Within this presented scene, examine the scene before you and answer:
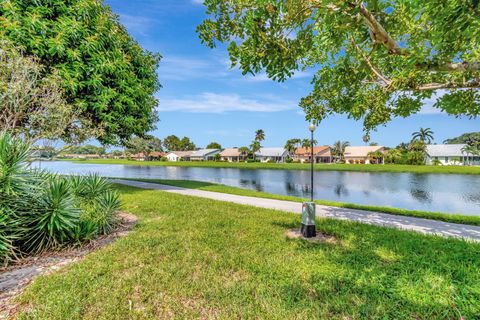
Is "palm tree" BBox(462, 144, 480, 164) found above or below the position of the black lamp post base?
above

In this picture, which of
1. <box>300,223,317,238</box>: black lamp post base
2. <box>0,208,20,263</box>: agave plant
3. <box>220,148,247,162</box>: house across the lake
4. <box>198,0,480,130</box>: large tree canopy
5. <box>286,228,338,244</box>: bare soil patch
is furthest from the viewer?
<box>220,148,247,162</box>: house across the lake

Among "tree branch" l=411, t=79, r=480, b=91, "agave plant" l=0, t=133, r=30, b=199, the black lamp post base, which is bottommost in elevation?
the black lamp post base

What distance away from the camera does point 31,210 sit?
4758 millimetres

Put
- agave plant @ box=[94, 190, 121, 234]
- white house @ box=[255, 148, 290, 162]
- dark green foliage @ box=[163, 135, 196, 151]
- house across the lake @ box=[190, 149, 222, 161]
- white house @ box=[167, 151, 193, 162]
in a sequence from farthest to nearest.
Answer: dark green foliage @ box=[163, 135, 196, 151] < white house @ box=[167, 151, 193, 162] < house across the lake @ box=[190, 149, 222, 161] < white house @ box=[255, 148, 290, 162] < agave plant @ box=[94, 190, 121, 234]

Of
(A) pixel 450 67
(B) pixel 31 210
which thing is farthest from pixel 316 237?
(B) pixel 31 210

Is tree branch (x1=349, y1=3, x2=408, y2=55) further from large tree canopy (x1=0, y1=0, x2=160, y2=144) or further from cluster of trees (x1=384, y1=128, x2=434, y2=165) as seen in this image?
cluster of trees (x1=384, y1=128, x2=434, y2=165)

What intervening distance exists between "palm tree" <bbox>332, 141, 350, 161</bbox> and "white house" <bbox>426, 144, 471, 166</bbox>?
21501 mm

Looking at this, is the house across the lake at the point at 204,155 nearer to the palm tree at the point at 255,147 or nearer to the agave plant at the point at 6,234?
the palm tree at the point at 255,147

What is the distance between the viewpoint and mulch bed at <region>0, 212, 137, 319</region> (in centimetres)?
340

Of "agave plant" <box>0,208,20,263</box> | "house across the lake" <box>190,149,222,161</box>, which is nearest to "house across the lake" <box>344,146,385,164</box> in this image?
"house across the lake" <box>190,149,222,161</box>

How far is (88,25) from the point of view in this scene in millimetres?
9812

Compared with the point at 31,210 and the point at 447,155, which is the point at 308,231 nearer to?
the point at 31,210

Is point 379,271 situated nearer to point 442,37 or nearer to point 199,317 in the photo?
point 199,317

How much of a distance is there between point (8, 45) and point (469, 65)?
11228mm
